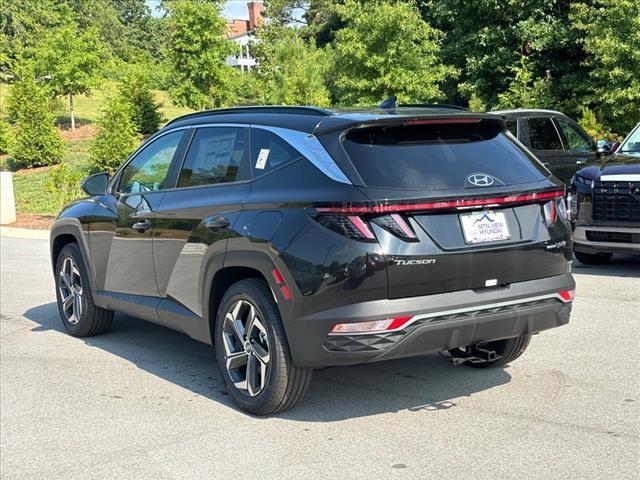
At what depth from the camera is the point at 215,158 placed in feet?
17.6

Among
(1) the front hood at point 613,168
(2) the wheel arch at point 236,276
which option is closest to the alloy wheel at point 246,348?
(2) the wheel arch at point 236,276

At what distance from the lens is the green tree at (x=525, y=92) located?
86.2 feet

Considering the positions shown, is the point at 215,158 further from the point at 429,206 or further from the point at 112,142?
the point at 112,142

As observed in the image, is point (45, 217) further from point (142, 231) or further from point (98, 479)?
point (98, 479)

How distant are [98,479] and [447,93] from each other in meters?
30.2

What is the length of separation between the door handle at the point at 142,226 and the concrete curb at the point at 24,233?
9.61 meters

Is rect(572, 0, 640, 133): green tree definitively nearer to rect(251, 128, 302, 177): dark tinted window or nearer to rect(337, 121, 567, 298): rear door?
rect(337, 121, 567, 298): rear door

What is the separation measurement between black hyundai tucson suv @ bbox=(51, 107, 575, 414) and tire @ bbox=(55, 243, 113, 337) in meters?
1.57

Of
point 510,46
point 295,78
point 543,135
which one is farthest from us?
point 510,46

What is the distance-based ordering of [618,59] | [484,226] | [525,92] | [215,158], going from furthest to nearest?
[525,92], [618,59], [215,158], [484,226]

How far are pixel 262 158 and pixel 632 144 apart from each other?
6.51m

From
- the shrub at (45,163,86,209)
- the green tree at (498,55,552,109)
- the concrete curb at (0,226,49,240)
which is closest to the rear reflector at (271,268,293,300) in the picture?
the concrete curb at (0,226,49,240)

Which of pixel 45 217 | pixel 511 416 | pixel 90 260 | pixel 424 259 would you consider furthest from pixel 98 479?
pixel 45 217

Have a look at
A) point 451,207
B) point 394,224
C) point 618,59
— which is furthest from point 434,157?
point 618,59
